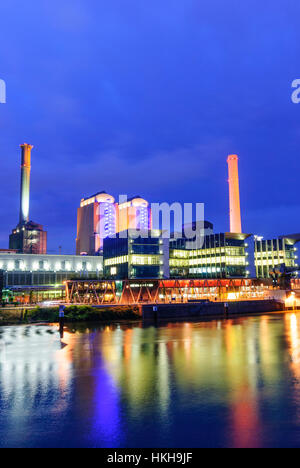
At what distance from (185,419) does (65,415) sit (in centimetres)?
596

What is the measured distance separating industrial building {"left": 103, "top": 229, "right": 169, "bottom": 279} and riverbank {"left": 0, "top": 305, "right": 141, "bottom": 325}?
24023 millimetres

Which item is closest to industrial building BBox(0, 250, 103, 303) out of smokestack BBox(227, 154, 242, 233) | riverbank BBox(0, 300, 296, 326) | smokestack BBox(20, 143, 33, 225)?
riverbank BBox(0, 300, 296, 326)

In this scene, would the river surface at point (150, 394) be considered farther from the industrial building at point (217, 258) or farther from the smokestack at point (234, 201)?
the smokestack at point (234, 201)

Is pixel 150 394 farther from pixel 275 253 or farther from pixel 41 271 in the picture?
pixel 275 253

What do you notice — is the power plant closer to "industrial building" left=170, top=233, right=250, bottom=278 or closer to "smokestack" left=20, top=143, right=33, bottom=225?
"industrial building" left=170, top=233, right=250, bottom=278

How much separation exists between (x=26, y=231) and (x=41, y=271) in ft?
147

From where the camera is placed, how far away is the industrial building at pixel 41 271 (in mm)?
111025

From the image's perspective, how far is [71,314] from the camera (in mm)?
71812

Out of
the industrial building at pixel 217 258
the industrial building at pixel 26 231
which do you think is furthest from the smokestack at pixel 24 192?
the industrial building at pixel 217 258

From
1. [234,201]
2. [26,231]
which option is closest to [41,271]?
[26,231]
